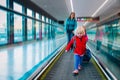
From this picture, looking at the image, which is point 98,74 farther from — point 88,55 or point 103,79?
point 88,55

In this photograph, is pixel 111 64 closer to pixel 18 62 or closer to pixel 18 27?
pixel 18 62

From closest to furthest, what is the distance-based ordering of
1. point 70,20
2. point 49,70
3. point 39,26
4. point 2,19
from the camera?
point 49,70 < point 70,20 < point 2,19 < point 39,26

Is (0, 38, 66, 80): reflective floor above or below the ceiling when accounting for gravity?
below

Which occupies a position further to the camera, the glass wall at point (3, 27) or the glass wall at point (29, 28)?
the glass wall at point (29, 28)

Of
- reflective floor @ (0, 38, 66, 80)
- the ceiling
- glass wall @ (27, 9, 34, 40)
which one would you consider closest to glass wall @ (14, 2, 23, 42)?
glass wall @ (27, 9, 34, 40)

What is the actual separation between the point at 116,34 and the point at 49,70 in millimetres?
2714

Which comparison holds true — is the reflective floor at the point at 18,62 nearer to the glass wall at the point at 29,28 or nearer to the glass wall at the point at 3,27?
the glass wall at the point at 3,27

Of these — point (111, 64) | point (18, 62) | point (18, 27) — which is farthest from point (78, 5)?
point (111, 64)

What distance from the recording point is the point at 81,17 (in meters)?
37.0

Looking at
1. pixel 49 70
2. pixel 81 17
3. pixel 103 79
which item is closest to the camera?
pixel 103 79

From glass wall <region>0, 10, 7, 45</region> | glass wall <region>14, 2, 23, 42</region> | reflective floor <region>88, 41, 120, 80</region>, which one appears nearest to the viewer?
reflective floor <region>88, 41, 120, 80</region>

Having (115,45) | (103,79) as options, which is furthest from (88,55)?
(103,79)

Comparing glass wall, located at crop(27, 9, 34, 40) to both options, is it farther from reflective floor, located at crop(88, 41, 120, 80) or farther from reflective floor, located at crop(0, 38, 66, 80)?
reflective floor, located at crop(88, 41, 120, 80)

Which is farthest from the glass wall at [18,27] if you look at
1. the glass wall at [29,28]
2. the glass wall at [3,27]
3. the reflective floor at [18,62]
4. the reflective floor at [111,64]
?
the reflective floor at [111,64]
